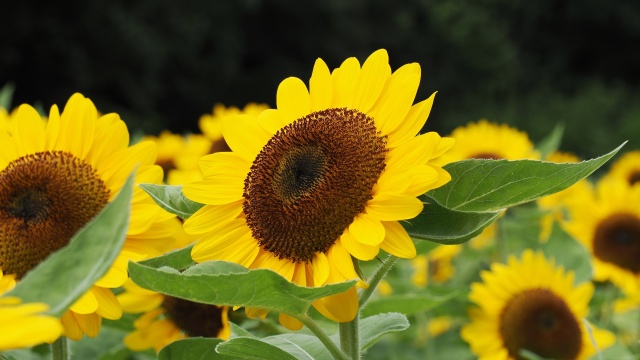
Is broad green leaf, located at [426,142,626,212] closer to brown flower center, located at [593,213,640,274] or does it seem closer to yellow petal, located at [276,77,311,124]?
yellow petal, located at [276,77,311,124]

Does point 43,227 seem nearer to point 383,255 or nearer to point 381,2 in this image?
point 383,255

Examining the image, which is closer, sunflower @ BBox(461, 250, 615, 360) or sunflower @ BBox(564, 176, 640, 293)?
sunflower @ BBox(461, 250, 615, 360)

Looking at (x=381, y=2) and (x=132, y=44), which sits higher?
(x=381, y=2)

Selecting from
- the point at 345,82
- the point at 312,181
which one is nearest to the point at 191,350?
the point at 312,181

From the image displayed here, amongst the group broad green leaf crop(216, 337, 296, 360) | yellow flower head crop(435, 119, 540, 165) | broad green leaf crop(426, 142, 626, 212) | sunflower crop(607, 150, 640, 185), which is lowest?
broad green leaf crop(216, 337, 296, 360)

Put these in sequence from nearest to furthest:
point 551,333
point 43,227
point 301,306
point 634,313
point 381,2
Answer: point 301,306, point 43,227, point 551,333, point 634,313, point 381,2

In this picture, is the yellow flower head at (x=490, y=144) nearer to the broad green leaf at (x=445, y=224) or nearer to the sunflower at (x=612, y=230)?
the sunflower at (x=612, y=230)

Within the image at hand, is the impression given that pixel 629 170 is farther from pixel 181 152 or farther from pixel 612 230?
pixel 181 152

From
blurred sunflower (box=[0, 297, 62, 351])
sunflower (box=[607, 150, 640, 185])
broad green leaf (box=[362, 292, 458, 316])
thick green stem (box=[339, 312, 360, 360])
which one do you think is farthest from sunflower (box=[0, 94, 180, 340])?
sunflower (box=[607, 150, 640, 185])

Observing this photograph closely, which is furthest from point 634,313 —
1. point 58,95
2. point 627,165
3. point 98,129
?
point 58,95
